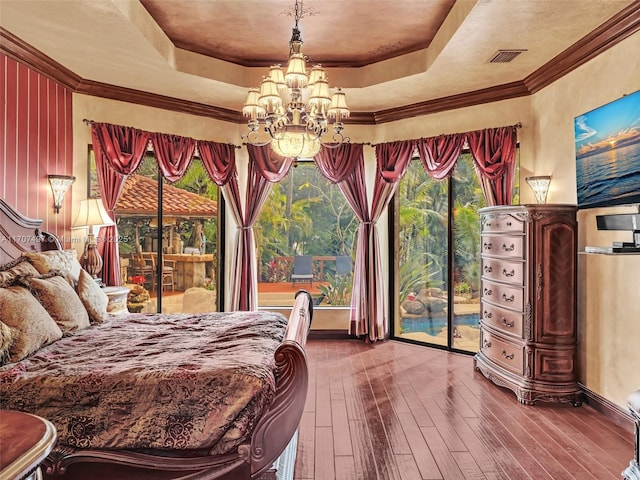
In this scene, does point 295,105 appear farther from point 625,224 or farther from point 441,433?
point 441,433

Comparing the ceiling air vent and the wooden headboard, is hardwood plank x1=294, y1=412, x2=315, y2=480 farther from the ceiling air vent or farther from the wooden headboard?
the ceiling air vent

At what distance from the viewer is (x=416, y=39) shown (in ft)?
15.2

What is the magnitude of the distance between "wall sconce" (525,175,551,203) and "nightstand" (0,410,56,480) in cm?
455

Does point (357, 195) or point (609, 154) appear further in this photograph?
point (357, 195)

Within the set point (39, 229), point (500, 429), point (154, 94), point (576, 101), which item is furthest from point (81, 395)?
point (576, 101)

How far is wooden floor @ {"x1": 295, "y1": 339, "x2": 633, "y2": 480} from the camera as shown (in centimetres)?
283

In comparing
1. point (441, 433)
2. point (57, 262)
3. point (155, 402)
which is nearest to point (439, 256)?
point (441, 433)

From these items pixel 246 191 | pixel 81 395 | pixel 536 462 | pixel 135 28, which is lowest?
pixel 536 462

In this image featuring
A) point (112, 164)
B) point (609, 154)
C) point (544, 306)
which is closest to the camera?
point (609, 154)

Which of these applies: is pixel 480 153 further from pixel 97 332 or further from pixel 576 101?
pixel 97 332

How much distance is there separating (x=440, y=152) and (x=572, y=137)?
1.57m

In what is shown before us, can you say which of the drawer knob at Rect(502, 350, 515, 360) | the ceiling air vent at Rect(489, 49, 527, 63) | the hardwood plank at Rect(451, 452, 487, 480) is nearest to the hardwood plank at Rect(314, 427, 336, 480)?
the hardwood plank at Rect(451, 452, 487, 480)

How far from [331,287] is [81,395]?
4.42 m

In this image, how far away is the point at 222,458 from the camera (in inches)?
91.8
